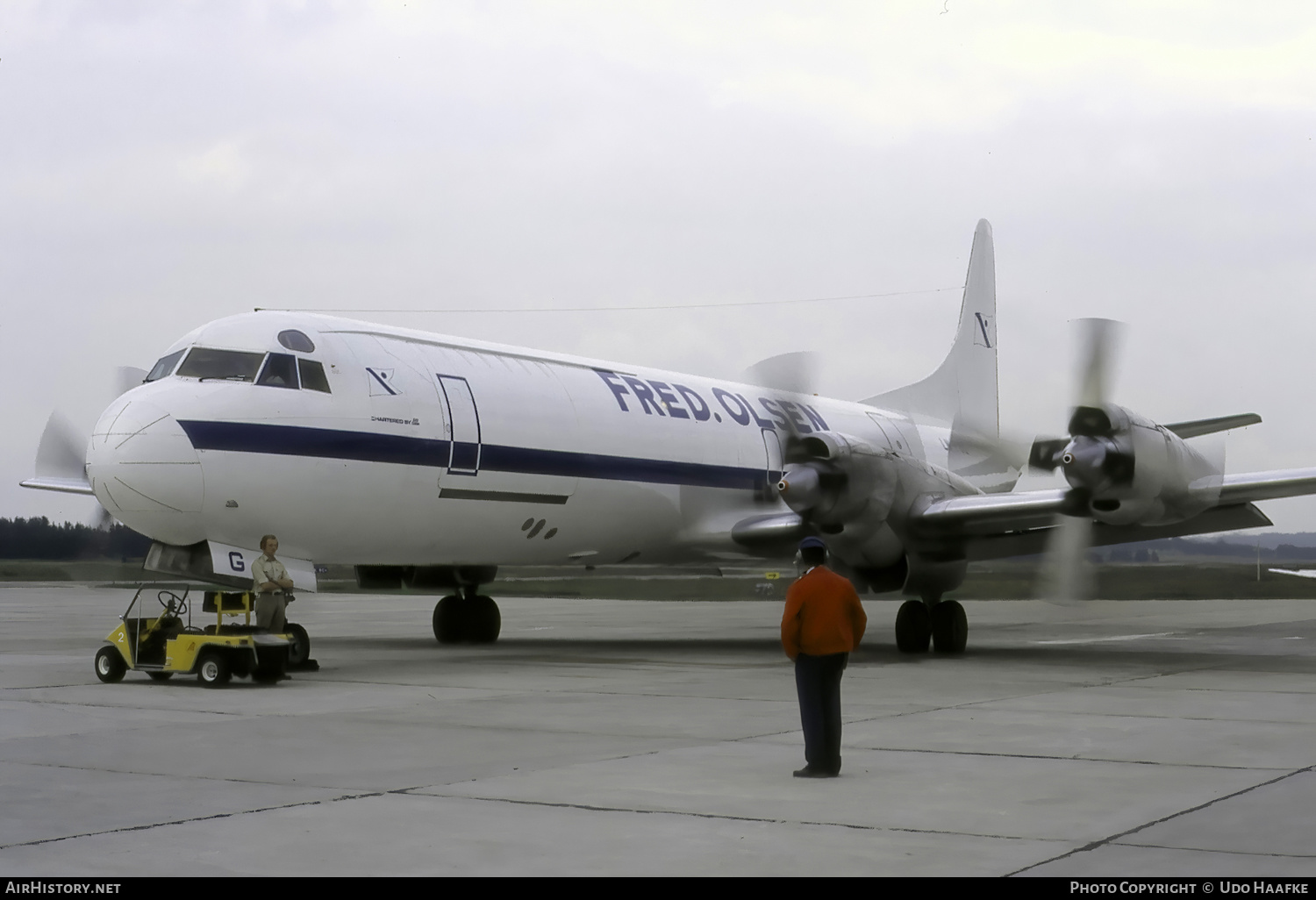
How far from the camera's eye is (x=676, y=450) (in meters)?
18.1

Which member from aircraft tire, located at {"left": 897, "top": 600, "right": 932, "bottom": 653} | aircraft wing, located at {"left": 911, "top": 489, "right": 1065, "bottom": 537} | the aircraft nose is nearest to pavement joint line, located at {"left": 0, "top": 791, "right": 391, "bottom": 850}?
the aircraft nose

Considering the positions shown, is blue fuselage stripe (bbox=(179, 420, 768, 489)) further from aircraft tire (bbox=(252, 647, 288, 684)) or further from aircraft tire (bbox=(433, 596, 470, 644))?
aircraft tire (bbox=(433, 596, 470, 644))

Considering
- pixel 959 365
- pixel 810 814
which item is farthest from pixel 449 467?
pixel 959 365

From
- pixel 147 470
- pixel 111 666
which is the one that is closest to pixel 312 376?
pixel 147 470

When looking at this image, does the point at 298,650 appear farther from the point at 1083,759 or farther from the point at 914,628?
the point at 1083,759

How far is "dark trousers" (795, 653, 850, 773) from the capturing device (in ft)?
24.8

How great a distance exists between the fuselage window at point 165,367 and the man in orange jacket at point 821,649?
836 cm

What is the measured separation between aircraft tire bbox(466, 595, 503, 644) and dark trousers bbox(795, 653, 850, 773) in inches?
449

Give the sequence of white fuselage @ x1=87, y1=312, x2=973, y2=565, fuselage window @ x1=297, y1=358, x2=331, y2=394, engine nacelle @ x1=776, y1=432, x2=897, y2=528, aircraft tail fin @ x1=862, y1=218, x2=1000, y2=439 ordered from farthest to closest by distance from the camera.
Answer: aircraft tail fin @ x1=862, y1=218, x2=1000, y2=439
engine nacelle @ x1=776, y1=432, x2=897, y2=528
fuselage window @ x1=297, y1=358, x2=331, y2=394
white fuselage @ x1=87, y1=312, x2=973, y2=565

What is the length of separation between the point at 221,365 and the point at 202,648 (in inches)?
118

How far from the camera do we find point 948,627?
1731cm

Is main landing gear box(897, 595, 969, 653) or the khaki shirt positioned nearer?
the khaki shirt

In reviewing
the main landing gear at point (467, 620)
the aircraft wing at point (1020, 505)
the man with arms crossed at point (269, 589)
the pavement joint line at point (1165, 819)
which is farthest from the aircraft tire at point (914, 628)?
the pavement joint line at point (1165, 819)

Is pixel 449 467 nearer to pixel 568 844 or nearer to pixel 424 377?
pixel 424 377
